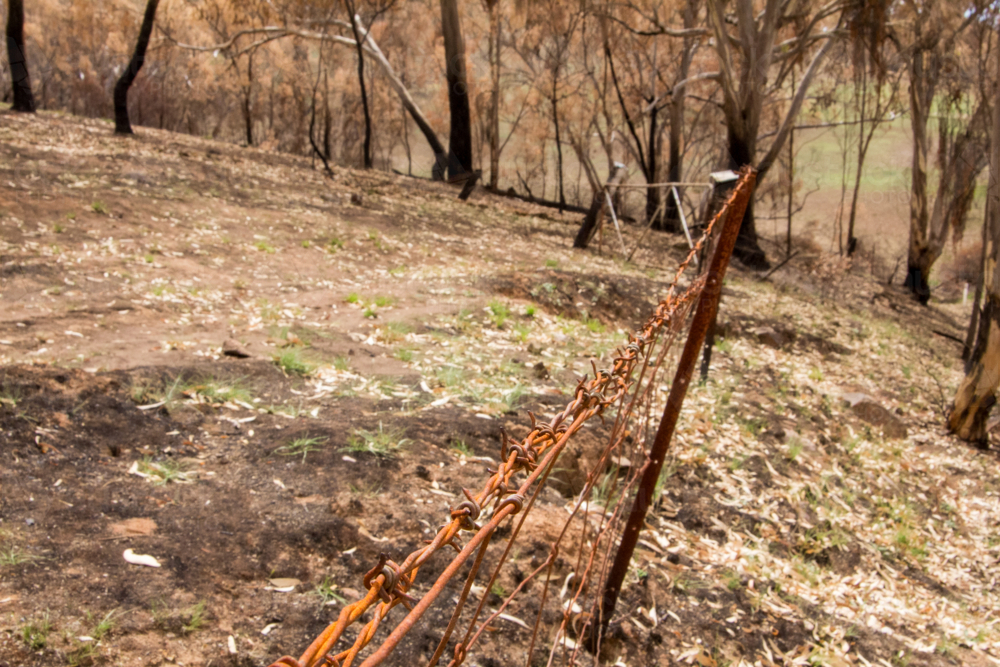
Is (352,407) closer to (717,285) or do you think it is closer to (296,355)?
(296,355)

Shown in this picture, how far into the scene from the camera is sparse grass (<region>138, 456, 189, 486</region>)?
262 cm

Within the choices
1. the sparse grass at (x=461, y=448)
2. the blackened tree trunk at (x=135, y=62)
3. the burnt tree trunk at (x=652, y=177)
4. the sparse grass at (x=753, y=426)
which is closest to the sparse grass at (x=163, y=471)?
the sparse grass at (x=461, y=448)

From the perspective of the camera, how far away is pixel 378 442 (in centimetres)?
Result: 305

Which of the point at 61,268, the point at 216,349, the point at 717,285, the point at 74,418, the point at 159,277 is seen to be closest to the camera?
the point at 717,285

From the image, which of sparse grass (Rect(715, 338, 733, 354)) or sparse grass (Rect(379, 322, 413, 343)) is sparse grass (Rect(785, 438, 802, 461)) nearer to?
sparse grass (Rect(715, 338, 733, 354))

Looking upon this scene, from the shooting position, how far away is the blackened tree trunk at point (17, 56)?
11883 millimetres

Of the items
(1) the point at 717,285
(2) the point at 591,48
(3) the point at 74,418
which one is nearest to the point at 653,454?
(1) the point at 717,285

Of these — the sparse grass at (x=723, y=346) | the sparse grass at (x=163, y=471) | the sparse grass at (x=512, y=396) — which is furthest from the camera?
the sparse grass at (x=723, y=346)

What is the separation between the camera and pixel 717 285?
7.90 ft

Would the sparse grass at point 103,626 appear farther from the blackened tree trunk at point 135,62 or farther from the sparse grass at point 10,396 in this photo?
the blackened tree trunk at point 135,62

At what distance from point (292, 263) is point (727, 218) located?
Result: 5.88m

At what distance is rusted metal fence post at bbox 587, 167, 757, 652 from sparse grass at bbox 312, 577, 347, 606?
849 mm

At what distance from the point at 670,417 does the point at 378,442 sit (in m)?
1.46

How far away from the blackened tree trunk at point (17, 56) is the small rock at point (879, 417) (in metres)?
14.6
